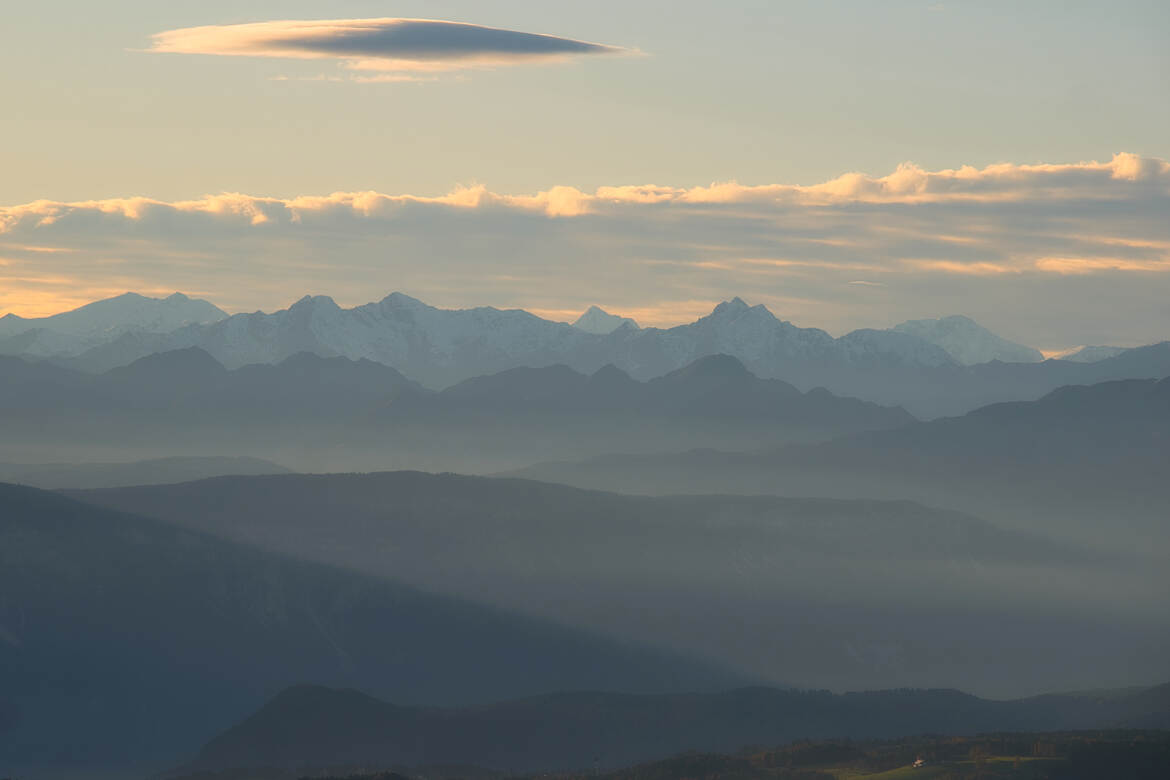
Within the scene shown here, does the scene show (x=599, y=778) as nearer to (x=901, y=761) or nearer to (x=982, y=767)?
(x=901, y=761)

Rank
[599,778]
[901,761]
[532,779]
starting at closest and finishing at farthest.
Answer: [901,761], [599,778], [532,779]

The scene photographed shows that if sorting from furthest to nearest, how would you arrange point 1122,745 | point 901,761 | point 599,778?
point 599,778 < point 901,761 < point 1122,745

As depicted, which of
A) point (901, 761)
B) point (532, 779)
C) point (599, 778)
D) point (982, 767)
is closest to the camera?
point (982, 767)

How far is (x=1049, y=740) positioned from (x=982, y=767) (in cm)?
3747

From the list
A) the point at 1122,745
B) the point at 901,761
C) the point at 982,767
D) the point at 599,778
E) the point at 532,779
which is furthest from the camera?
the point at 532,779

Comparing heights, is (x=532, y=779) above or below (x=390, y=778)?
below

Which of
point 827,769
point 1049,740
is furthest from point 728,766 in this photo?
point 1049,740

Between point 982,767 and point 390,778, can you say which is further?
point 390,778

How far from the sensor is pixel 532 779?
196 metres

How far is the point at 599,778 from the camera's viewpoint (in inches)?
6796

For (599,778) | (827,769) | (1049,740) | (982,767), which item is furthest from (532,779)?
(982,767)

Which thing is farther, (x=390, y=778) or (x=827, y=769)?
(x=827, y=769)

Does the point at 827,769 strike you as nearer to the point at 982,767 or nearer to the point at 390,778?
the point at 982,767

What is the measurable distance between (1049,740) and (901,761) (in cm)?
2183
